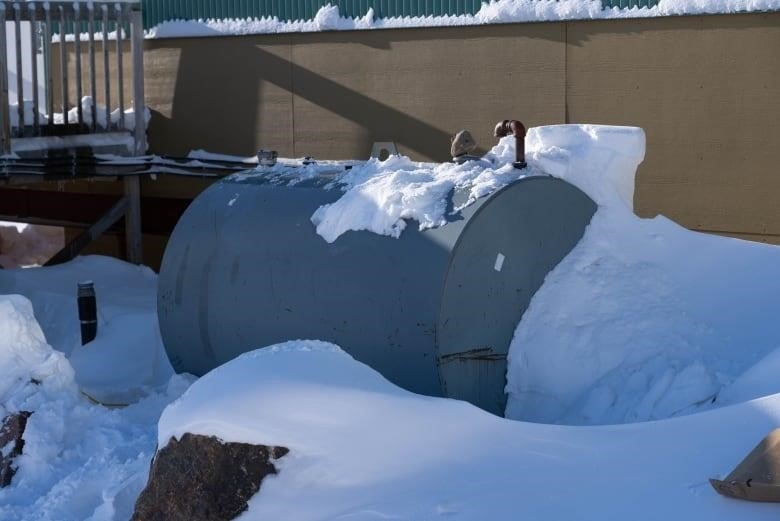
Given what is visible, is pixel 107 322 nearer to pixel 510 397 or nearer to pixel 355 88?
pixel 355 88

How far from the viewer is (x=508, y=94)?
9.32m

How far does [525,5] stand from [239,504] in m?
5.89

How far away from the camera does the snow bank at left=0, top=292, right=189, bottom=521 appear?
5.36 meters

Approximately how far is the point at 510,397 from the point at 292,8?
5.54m

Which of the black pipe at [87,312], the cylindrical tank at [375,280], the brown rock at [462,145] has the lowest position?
the black pipe at [87,312]

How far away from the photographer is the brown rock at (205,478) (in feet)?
14.2

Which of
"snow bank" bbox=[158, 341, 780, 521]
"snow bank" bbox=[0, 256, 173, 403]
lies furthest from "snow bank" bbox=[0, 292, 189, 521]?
"snow bank" bbox=[158, 341, 780, 521]

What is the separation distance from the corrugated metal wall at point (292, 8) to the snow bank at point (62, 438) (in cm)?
431

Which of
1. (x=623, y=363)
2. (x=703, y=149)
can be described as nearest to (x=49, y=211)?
(x=703, y=149)

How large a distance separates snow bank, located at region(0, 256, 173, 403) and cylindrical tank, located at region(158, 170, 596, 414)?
63 cm

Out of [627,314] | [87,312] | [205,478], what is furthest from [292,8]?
[205,478]

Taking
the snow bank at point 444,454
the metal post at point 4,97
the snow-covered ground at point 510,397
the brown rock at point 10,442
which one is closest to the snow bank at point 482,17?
the snow-covered ground at point 510,397

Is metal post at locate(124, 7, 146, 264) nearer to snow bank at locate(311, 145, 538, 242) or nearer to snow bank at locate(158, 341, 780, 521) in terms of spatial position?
snow bank at locate(311, 145, 538, 242)

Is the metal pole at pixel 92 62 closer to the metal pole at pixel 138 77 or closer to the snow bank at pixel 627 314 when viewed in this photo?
the metal pole at pixel 138 77
